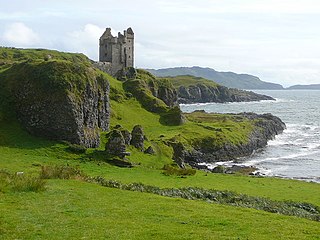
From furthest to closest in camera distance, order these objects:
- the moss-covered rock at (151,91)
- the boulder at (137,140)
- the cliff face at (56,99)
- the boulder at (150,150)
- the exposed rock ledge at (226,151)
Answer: the moss-covered rock at (151,91) < the exposed rock ledge at (226,151) < the boulder at (150,150) < the boulder at (137,140) < the cliff face at (56,99)

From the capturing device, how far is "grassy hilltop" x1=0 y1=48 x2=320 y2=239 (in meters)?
24.8

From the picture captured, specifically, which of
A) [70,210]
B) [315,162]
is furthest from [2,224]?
[315,162]

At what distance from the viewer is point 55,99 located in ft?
215

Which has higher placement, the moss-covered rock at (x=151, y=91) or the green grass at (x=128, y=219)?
the moss-covered rock at (x=151, y=91)

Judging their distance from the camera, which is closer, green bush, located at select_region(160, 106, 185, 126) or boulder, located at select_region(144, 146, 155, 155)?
boulder, located at select_region(144, 146, 155, 155)

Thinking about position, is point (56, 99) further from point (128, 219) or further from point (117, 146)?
point (128, 219)

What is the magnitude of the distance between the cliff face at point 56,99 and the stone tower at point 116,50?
68.3 m

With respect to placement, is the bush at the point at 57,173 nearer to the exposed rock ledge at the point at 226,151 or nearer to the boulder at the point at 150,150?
the boulder at the point at 150,150

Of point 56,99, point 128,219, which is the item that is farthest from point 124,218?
point 56,99

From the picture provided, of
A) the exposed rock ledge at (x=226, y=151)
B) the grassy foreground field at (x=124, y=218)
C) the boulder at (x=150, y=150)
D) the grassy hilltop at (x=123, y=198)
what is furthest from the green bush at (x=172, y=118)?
the grassy foreground field at (x=124, y=218)

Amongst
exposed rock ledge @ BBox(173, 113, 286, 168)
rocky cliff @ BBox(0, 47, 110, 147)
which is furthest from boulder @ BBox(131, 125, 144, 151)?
exposed rock ledge @ BBox(173, 113, 286, 168)

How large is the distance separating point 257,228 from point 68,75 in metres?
48.1

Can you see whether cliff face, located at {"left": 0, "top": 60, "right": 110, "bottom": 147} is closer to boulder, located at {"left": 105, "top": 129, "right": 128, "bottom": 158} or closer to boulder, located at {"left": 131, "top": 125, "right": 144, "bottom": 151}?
boulder, located at {"left": 105, "top": 129, "right": 128, "bottom": 158}

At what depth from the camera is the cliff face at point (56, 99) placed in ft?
212
